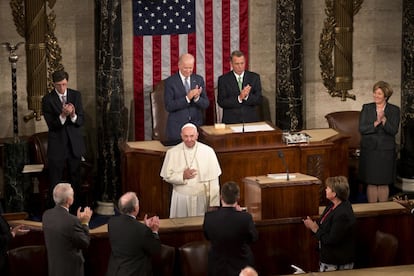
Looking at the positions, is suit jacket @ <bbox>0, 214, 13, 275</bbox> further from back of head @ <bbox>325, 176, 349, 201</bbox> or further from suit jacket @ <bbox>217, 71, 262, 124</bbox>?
suit jacket @ <bbox>217, 71, 262, 124</bbox>

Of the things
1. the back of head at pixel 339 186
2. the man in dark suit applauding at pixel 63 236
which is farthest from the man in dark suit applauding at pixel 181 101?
the man in dark suit applauding at pixel 63 236

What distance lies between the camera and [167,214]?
1416cm

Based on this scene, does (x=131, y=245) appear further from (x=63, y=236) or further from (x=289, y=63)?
(x=289, y=63)

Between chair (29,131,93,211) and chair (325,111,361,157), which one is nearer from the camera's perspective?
chair (29,131,93,211)

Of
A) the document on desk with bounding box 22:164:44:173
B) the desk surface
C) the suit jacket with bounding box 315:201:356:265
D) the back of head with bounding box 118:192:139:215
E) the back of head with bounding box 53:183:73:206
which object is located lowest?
the desk surface

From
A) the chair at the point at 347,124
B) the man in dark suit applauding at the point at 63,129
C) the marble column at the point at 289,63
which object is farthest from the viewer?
the chair at the point at 347,124

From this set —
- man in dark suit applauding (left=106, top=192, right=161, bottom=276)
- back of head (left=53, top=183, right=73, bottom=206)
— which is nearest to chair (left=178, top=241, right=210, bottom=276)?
man in dark suit applauding (left=106, top=192, right=161, bottom=276)

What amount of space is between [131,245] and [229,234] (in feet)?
3.10

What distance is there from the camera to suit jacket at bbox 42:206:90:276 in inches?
411

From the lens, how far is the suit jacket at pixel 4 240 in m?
10.7

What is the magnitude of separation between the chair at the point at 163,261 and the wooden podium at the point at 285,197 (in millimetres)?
1274

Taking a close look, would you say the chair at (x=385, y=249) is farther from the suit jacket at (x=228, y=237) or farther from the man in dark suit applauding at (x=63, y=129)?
the man in dark suit applauding at (x=63, y=129)

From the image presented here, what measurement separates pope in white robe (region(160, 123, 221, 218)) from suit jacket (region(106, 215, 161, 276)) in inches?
104

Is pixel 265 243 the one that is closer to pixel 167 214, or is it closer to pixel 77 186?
pixel 167 214
